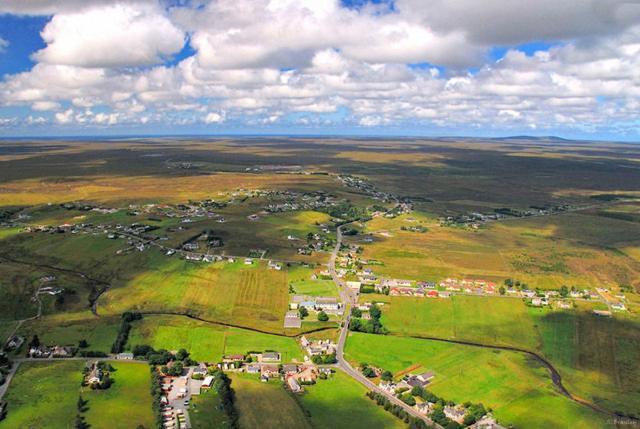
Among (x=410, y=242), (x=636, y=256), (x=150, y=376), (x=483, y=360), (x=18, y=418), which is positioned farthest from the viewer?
(x=410, y=242)

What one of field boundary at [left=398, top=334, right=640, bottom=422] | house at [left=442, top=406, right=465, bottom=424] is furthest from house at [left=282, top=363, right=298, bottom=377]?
field boundary at [left=398, top=334, right=640, bottom=422]

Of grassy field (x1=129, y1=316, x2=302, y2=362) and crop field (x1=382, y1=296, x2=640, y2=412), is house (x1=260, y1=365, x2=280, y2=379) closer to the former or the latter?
grassy field (x1=129, y1=316, x2=302, y2=362)

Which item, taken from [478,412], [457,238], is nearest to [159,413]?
[478,412]

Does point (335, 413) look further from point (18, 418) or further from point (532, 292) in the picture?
point (532, 292)

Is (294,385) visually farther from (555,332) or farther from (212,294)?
(555,332)

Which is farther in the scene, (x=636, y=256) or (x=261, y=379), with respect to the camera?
(x=636, y=256)

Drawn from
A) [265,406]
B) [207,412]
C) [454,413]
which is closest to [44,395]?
[207,412]

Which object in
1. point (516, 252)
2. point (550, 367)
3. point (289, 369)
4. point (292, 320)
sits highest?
point (516, 252)
